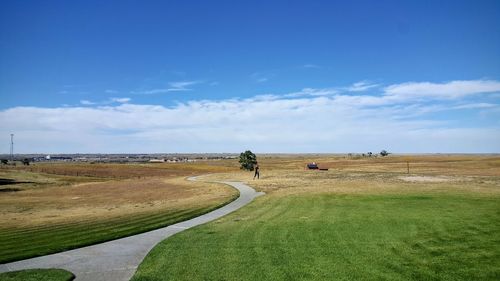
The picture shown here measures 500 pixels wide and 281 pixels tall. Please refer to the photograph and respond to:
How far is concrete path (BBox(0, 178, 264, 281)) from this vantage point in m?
11.9

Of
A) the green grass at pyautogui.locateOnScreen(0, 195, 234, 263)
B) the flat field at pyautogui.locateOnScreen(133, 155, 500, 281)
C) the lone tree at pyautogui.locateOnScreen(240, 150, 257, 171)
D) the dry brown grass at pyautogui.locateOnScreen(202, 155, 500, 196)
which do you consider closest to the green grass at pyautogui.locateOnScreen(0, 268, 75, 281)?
the green grass at pyautogui.locateOnScreen(0, 195, 234, 263)

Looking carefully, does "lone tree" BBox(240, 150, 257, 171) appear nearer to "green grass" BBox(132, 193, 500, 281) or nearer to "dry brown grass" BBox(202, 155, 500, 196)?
"dry brown grass" BBox(202, 155, 500, 196)

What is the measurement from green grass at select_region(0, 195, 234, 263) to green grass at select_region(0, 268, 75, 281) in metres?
1.97

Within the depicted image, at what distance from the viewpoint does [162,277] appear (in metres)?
11.3

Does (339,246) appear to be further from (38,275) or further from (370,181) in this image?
(370,181)

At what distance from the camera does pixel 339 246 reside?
14.0 metres

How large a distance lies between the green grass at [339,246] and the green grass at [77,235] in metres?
2.81

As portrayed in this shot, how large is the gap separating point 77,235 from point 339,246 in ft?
36.4

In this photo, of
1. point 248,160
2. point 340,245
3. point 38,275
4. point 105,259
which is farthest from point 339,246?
point 248,160

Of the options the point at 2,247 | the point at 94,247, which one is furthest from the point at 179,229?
the point at 2,247

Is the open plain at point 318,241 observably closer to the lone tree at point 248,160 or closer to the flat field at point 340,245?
the flat field at point 340,245

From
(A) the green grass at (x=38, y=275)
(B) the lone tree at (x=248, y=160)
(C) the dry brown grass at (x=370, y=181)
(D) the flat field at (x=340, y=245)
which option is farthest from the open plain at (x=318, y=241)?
(B) the lone tree at (x=248, y=160)

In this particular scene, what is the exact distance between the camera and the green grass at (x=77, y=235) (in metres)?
14.7

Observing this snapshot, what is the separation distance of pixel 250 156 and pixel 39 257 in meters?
63.9
